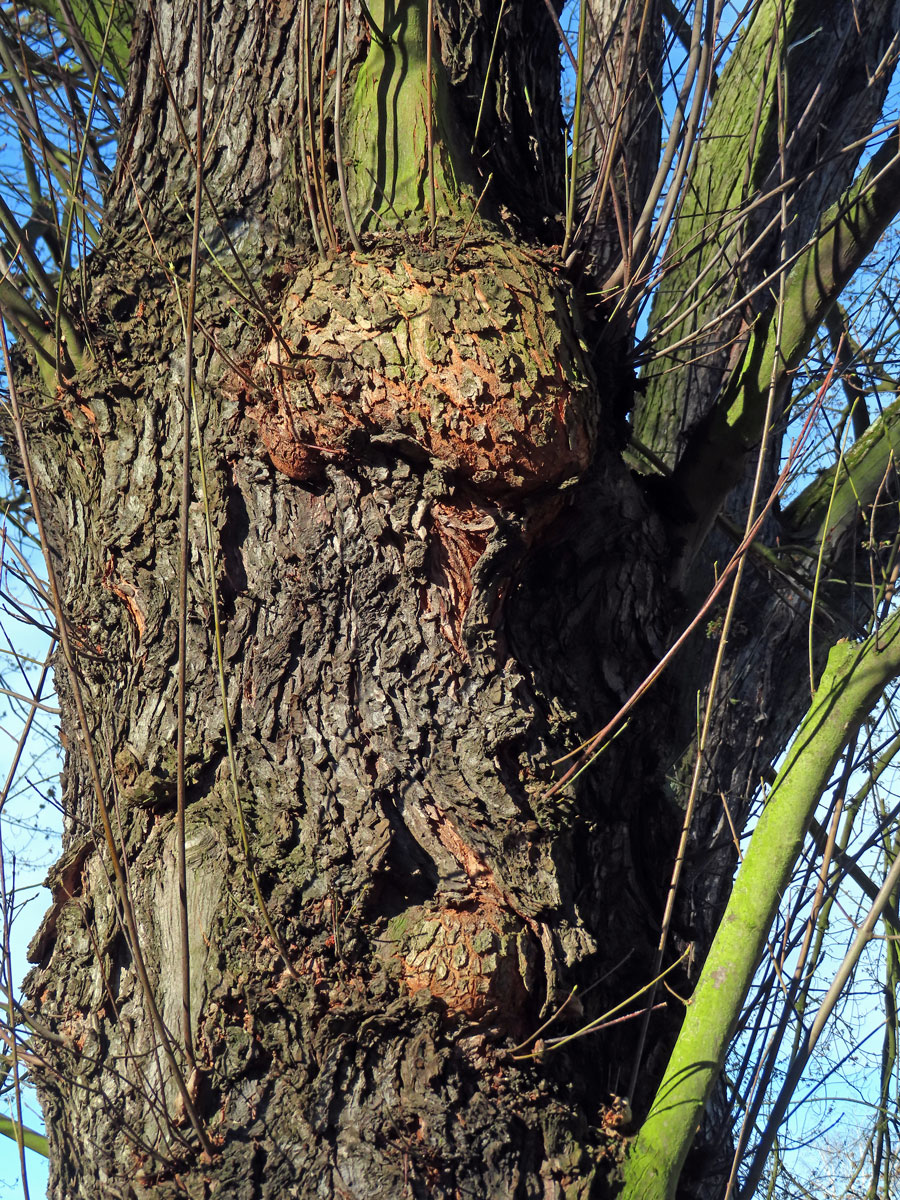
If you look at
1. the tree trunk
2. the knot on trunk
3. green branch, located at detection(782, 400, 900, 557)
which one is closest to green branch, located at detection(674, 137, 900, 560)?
the tree trunk

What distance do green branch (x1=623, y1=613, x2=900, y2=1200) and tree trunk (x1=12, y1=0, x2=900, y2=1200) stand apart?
10 centimetres

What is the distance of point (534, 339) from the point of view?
5.30ft

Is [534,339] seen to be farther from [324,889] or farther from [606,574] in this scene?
[324,889]

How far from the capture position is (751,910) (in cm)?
147

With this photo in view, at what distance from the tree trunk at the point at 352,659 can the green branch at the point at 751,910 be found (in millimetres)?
103

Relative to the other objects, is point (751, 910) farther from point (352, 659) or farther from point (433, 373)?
point (433, 373)

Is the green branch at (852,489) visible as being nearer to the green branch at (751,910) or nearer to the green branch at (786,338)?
the green branch at (786,338)

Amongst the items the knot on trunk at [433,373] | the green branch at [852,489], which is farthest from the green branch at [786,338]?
the knot on trunk at [433,373]

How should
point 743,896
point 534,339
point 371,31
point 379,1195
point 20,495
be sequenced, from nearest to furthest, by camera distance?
point 379,1195
point 743,896
point 534,339
point 371,31
point 20,495

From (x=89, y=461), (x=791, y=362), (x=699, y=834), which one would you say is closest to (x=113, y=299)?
(x=89, y=461)

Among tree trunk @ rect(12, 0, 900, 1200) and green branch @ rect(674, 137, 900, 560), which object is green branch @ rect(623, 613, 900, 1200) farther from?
green branch @ rect(674, 137, 900, 560)

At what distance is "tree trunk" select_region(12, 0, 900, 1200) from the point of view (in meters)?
1.42

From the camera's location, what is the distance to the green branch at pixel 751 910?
1385 millimetres

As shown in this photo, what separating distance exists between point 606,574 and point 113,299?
1.15 metres
